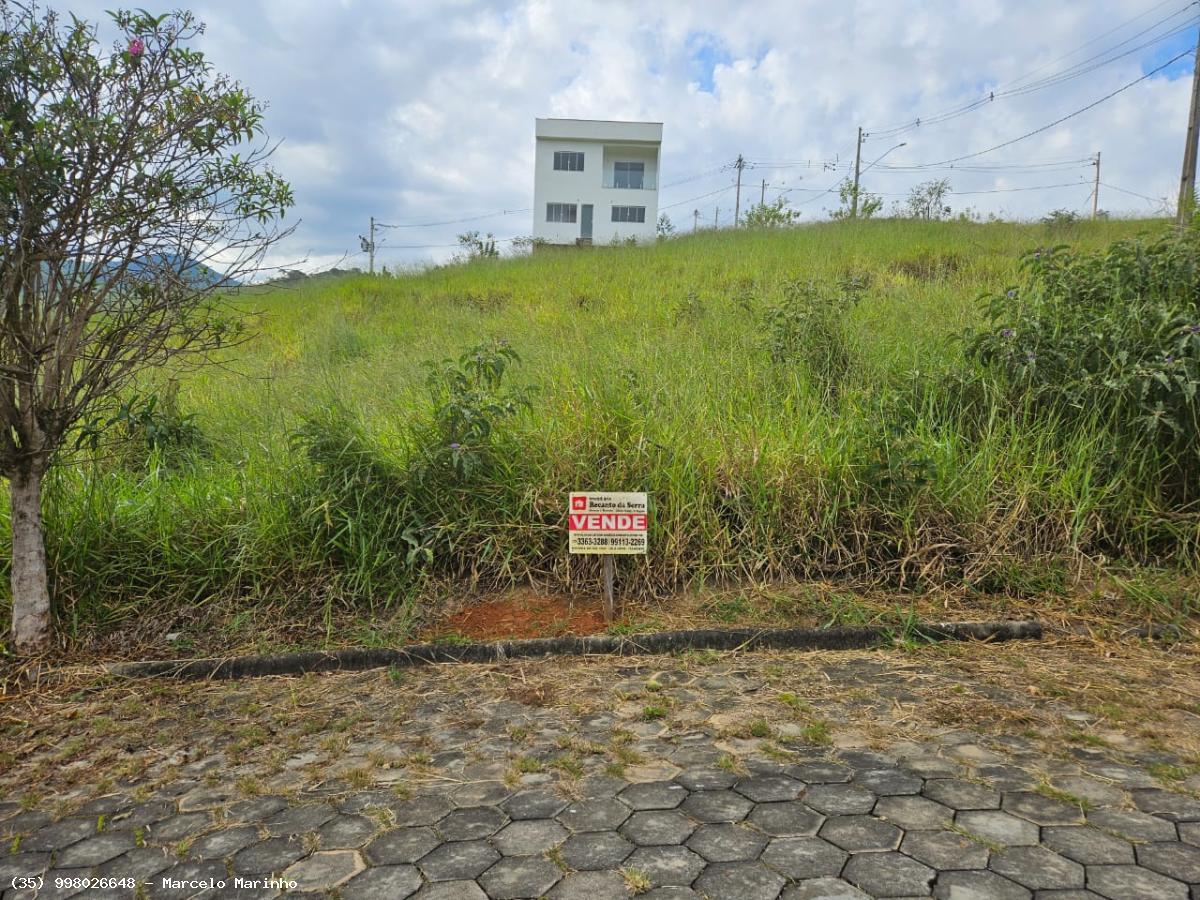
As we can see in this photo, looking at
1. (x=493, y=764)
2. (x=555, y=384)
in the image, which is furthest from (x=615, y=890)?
(x=555, y=384)

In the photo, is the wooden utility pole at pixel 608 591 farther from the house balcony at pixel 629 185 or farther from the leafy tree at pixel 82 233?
the house balcony at pixel 629 185

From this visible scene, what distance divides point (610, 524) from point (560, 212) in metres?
34.1

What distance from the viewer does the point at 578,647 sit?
363 centimetres

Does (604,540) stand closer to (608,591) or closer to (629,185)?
(608,591)

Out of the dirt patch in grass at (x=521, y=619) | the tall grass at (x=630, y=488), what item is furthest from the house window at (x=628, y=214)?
the dirt patch in grass at (x=521, y=619)

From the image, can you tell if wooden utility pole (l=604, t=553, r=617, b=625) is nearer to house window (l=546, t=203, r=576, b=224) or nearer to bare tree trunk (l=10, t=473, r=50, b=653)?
bare tree trunk (l=10, t=473, r=50, b=653)

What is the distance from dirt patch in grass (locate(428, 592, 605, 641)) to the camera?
149 inches

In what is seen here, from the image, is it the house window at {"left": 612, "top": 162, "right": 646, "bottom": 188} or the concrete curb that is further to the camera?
the house window at {"left": 612, "top": 162, "right": 646, "bottom": 188}

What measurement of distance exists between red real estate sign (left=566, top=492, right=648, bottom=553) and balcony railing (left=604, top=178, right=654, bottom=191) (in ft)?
112

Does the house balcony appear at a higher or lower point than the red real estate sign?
higher

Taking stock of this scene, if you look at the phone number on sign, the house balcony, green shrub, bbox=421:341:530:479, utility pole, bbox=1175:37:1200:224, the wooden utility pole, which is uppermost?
the house balcony

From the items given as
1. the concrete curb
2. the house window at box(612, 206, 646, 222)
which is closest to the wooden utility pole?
the concrete curb

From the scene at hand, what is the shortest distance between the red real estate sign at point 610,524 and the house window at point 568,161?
1358 inches

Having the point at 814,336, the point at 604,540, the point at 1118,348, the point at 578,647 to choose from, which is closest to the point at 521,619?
the point at 578,647
